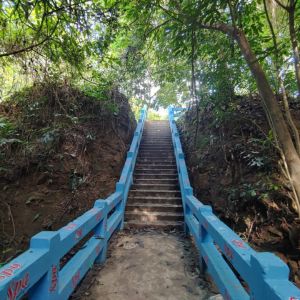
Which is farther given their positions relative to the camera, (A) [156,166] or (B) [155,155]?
(B) [155,155]

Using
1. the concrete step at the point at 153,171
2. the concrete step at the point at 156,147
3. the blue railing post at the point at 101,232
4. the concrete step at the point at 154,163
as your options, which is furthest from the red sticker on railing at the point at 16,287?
the concrete step at the point at 156,147

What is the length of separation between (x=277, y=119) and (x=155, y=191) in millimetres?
3912

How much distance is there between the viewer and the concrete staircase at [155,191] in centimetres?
530

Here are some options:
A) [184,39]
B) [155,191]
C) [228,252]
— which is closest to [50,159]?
[155,191]

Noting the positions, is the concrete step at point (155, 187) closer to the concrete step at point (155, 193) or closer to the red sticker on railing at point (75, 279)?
the concrete step at point (155, 193)

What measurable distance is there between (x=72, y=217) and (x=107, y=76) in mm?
4047

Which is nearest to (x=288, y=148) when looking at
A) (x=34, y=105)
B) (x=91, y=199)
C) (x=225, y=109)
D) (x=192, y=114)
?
(x=225, y=109)

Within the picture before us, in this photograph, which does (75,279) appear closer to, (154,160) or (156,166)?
(156,166)

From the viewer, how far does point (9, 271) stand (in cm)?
136

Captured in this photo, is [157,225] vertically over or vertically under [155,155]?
under

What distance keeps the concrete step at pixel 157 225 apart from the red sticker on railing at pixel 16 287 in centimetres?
374

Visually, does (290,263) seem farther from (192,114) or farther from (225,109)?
(192,114)

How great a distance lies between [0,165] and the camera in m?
5.45

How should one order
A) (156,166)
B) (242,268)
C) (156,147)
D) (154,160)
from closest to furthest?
→ (242,268)
(156,166)
(154,160)
(156,147)
